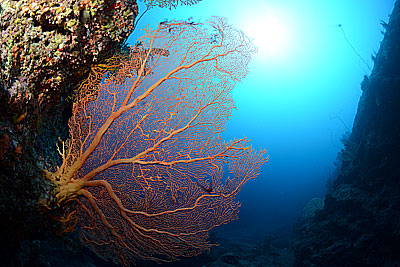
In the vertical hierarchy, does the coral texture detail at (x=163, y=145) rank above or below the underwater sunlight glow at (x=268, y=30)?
below

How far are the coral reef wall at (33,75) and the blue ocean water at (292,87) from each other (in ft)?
63.9

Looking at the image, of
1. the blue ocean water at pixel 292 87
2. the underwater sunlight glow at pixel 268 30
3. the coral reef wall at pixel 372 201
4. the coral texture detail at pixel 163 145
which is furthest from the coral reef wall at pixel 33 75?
the underwater sunlight glow at pixel 268 30

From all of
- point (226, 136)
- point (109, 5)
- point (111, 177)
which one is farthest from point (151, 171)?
point (226, 136)

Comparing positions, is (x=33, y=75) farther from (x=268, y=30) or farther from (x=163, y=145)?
(x=268, y=30)

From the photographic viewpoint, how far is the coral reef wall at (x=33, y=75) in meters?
2.07

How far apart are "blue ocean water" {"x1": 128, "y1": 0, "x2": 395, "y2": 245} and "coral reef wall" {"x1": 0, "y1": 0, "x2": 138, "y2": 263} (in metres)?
19.5

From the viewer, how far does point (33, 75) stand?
2285 mm

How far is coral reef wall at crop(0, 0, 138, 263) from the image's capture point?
2074 millimetres

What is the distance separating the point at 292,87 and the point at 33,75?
114152 mm

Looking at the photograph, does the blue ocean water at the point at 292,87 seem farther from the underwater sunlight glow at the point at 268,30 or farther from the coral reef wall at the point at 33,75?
the coral reef wall at the point at 33,75

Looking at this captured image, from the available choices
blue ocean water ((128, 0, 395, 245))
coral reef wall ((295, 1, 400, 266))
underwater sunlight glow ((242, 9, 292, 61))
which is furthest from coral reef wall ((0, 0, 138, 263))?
underwater sunlight glow ((242, 9, 292, 61))

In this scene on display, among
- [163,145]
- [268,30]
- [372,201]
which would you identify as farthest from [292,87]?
[163,145]

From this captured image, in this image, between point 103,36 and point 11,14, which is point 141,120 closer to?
point 103,36

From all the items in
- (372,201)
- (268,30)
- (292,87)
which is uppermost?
(292,87)
